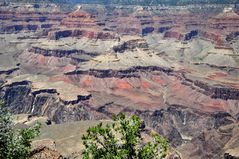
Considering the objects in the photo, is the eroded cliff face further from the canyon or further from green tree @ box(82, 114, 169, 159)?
green tree @ box(82, 114, 169, 159)

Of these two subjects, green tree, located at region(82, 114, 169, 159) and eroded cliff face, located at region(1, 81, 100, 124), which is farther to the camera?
eroded cliff face, located at region(1, 81, 100, 124)

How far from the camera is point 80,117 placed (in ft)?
416

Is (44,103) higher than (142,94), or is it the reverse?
(44,103)

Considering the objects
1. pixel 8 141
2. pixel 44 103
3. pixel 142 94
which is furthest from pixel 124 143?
pixel 142 94

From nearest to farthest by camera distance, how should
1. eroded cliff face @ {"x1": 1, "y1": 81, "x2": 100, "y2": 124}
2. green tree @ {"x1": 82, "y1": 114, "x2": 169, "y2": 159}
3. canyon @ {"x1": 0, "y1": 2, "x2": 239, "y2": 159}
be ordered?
green tree @ {"x1": 82, "y1": 114, "x2": 169, "y2": 159} < canyon @ {"x1": 0, "y1": 2, "x2": 239, "y2": 159} < eroded cliff face @ {"x1": 1, "y1": 81, "x2": 100, "y2": 124}

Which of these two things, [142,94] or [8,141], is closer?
[8,141]

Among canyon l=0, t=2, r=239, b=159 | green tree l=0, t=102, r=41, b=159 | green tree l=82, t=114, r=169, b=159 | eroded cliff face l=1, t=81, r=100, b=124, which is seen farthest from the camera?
eroded cliff face l=1, t=81, r=100, b=124

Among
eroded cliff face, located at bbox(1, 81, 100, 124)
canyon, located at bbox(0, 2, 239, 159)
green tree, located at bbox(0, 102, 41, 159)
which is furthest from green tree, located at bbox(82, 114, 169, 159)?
eroded cliff face, located at bbox(1, 81, 100, 124)

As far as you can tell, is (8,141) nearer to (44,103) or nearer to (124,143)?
(124,143)

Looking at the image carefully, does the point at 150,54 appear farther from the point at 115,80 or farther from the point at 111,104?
→ the point at 111,104

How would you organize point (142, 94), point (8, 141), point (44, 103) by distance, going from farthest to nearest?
1. point (142, 94)
2. point (44, 103)
3. point (8, 141)

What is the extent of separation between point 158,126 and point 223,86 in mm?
29973

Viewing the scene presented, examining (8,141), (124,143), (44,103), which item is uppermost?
(8,141)

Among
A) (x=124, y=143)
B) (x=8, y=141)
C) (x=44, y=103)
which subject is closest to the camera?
(x=8, y=141)
